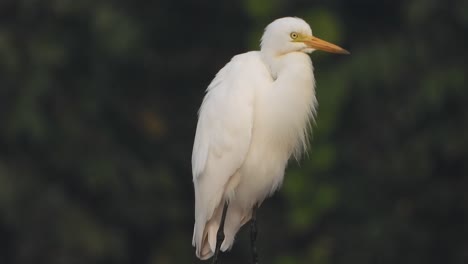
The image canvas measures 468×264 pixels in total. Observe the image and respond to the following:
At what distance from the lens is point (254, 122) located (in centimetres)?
550

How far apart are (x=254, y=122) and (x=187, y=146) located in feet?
21.4

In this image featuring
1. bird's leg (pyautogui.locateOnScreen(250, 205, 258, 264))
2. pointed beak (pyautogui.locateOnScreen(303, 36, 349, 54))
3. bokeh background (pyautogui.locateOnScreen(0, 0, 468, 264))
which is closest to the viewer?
pointed beak (pyautogui.locateOnScreen(303, 36, 349, 54))

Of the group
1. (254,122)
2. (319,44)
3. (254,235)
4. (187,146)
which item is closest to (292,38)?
(319,44)

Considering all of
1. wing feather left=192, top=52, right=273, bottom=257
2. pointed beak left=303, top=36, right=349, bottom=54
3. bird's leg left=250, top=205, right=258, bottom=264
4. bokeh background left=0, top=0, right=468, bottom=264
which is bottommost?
bokeh background left=0, top=0, right=468, bottom=264

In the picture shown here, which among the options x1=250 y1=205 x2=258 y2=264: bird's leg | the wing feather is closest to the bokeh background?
x1=250 y1=205 x2=258 y2=264: bird's leg

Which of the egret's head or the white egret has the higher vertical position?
the egret's head

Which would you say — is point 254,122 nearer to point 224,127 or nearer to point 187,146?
point 224,127

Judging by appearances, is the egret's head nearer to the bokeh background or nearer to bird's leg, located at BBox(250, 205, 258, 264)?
bird's leg, located at BBox(250, 205, 258, 264)

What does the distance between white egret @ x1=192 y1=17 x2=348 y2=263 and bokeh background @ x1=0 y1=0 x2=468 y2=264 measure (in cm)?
477

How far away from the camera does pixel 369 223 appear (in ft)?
35.3

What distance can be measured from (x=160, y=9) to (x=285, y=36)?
290 inches

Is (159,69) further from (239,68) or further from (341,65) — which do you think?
(239,68)

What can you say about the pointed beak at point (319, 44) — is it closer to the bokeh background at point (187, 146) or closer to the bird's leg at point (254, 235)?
the bird's leg at point (254, 235)

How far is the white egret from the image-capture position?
540 centimetres
